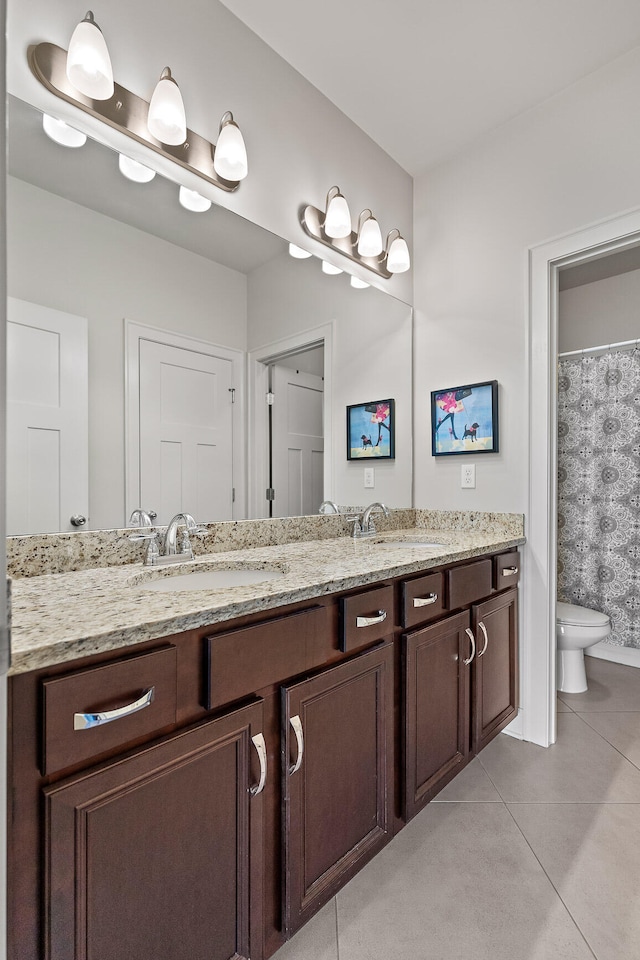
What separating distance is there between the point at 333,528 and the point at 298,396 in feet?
1.90

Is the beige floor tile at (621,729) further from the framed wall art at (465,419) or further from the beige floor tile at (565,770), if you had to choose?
the framed wall art at (465,419)

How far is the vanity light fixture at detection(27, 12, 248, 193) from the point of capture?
126 centimetres

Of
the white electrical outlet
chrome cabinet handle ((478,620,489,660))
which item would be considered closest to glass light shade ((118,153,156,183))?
the white electrical outlet

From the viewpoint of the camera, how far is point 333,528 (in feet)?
6.88

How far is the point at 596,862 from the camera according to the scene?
4.66 feet

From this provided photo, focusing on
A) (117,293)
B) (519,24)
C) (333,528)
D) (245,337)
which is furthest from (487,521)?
(519,24)

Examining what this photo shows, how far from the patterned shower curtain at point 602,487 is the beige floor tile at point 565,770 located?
1034mm

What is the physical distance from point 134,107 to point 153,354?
695 millimetres

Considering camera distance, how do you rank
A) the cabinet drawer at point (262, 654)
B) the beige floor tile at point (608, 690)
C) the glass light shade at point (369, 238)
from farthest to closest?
the beige floor tile at point (608, 690), the glass light shade at point (369, 238), the cabinet drawer at point (262, 654)

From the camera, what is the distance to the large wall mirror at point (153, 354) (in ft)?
4.07

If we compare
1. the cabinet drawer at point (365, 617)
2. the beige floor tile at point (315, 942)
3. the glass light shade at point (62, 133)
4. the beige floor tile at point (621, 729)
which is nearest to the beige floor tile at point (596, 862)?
the beige floor tile at point (621, 729)

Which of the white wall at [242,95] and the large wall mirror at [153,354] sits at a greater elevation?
the white wall at [242,95]

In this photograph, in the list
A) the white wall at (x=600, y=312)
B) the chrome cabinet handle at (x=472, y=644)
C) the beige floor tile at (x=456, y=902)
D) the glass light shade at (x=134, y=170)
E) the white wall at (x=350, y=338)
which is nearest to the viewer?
the beige floor tile at (x=456, y=902)

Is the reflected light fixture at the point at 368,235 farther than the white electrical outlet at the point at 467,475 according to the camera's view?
No
